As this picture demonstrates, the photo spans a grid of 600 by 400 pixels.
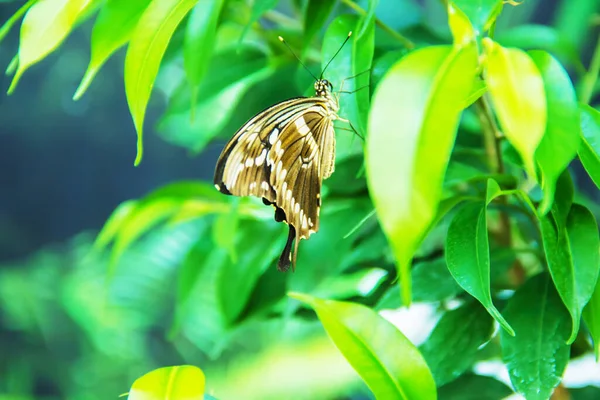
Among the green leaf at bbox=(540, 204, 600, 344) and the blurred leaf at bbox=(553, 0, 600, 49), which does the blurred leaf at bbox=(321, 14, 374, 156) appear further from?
the blurred leaf at bbox=(553, 0, 600, 49)

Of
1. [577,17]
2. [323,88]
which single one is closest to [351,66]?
[323,88]

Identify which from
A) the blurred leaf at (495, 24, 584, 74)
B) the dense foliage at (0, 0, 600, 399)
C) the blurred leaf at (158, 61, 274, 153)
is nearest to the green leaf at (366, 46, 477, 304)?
the dense foliage at (0, 0, 600, 399)

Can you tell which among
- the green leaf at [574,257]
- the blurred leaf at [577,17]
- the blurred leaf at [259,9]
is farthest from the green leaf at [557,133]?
the blurred leaf at [577,17]

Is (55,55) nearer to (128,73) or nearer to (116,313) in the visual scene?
(116,313)

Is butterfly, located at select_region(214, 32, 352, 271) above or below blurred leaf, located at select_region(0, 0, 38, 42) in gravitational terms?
below

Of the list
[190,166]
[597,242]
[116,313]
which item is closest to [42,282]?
[116,313]

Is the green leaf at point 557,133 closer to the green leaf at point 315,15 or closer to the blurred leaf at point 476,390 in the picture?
the green leaf at point 315,15
